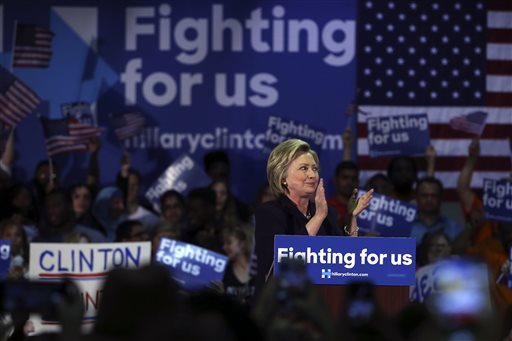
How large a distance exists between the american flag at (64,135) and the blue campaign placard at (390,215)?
2.79 m

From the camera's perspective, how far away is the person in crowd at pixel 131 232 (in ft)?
31.9

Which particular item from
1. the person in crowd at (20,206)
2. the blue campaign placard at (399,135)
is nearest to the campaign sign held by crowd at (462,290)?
the person in crowd at (20,206)

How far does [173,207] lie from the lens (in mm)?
10508

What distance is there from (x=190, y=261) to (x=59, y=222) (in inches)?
51.9

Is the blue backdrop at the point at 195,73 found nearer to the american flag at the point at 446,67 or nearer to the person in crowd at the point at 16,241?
the american flag at the point at 446,67

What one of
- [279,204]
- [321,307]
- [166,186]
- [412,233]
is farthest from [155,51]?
[321,307]

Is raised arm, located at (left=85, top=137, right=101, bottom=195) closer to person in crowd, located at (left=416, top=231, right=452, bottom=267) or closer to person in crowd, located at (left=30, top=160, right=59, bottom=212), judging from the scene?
person in crowd, located at (left=30, top=160, right=59, bottom=212)

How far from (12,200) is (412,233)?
2.74 metres

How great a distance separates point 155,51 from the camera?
1220 cm

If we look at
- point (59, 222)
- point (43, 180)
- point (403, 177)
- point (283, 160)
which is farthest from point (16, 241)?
point (283, 160)

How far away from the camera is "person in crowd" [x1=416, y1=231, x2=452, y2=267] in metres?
9.55

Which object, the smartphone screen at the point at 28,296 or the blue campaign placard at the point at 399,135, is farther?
the blue campaign placard at the point at 399,135

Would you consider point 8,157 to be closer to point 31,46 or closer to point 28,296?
point 31,46

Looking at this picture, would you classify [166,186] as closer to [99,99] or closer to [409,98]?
[99,99]
